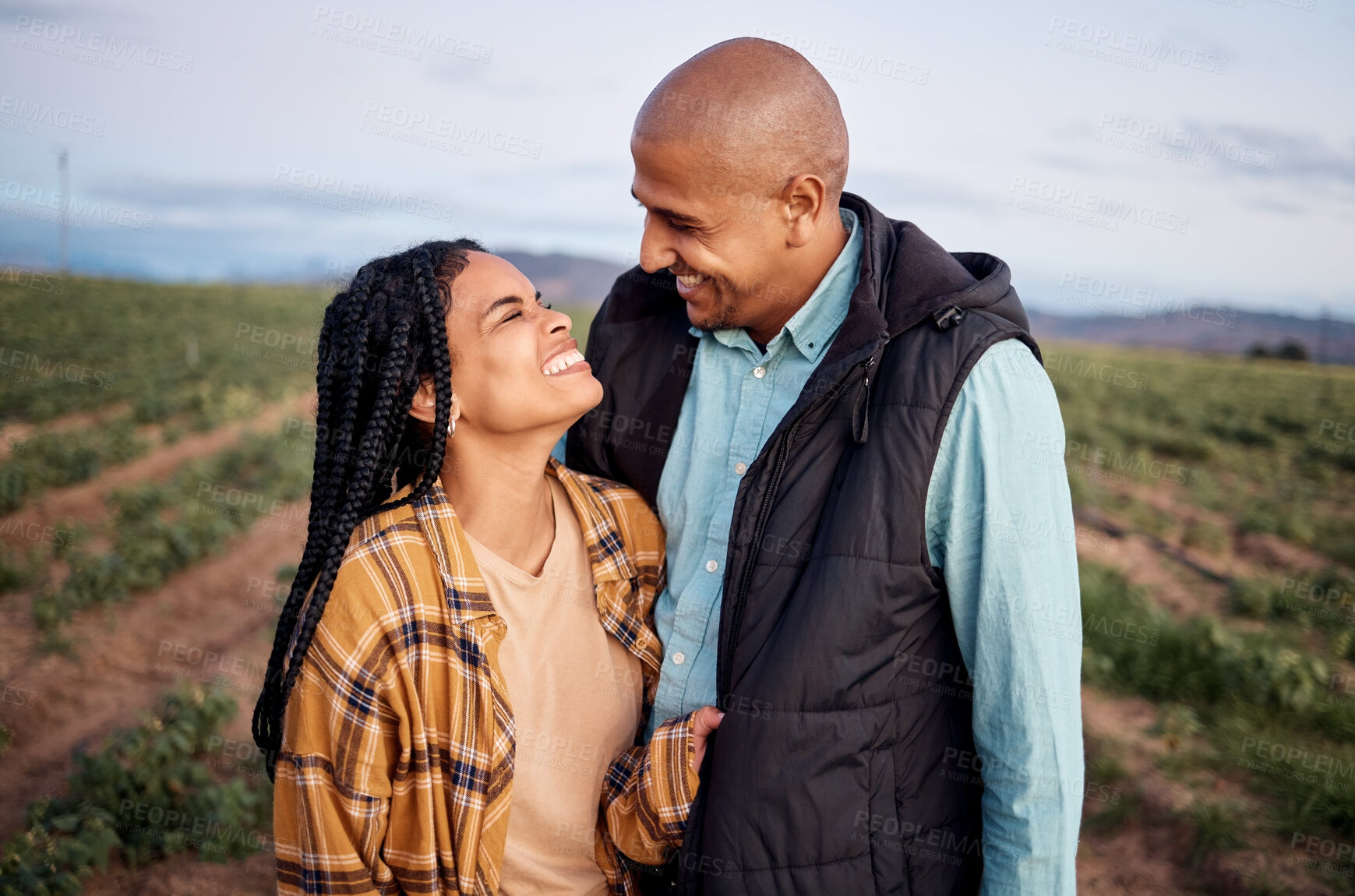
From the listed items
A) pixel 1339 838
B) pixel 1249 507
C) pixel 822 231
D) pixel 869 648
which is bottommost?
pixel 1339 838

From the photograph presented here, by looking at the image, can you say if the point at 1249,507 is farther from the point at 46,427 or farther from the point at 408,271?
the point at 46,427

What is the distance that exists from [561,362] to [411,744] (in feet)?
3.42

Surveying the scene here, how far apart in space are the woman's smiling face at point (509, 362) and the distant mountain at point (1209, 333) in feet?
191

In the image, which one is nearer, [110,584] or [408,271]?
[408,271]

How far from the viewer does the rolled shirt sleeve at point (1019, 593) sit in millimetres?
1865

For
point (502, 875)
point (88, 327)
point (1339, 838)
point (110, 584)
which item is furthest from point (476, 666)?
point (88, 327)

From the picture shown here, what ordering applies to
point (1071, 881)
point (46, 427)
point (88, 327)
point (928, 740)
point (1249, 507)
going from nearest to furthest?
point (1071, 881)
point (928, 740)
point (1249, 507)
point (46, 427)
point (88, 327)

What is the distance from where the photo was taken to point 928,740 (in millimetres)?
2088

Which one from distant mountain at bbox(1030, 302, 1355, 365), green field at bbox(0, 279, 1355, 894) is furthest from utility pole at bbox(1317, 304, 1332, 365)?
green field at bbox(0, 279, 1355, 894)

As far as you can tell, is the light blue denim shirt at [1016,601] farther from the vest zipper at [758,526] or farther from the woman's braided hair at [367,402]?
the woman's braided hair at [367,402]

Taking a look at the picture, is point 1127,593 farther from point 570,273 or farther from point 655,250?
point 570,273

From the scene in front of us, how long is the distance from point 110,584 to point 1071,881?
7211 mm

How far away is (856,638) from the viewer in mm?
1939

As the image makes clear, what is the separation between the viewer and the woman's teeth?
2408 mm
